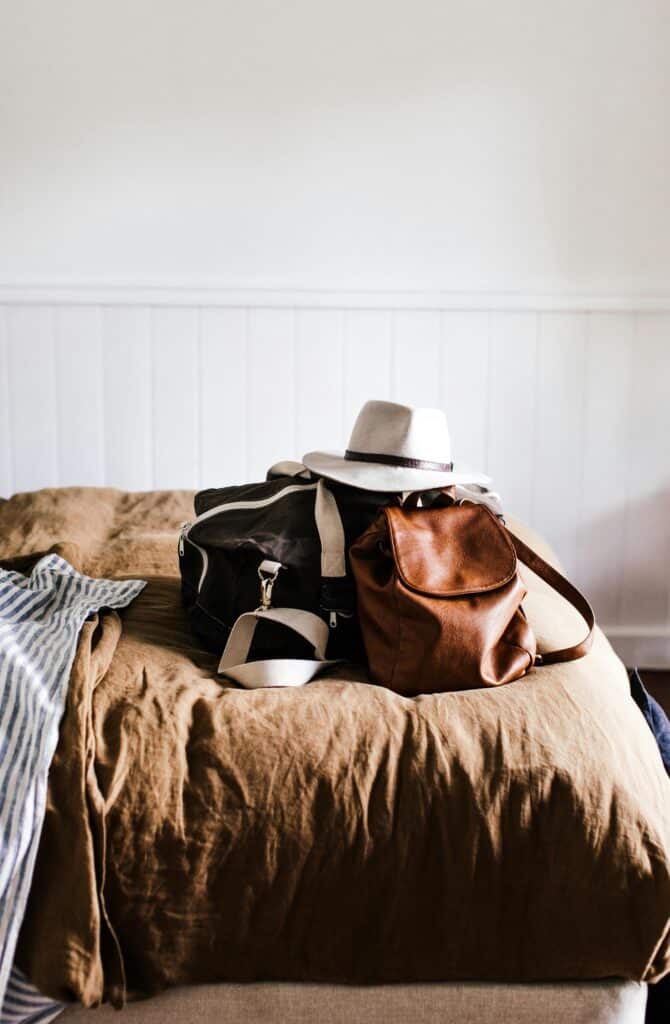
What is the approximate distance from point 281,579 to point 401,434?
27cm

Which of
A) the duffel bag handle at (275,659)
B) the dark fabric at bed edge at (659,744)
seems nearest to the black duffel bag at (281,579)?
the duffel bag handle at (275,659)

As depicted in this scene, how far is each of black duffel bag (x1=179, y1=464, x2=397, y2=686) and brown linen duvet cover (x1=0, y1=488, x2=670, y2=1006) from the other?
6.7 inches

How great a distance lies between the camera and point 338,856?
98 cm

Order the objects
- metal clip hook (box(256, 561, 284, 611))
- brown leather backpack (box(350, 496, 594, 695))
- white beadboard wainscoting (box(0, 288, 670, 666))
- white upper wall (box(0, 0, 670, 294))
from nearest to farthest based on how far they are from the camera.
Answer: brown leather backpack (box(350, 496, 594, 695)) < metal clip hook (box(256, 561, 284, 611)) < white upper wall (box(0, 0, 670, 294)) < white beadboard wainscoting (box(0, 288, 670, 666))

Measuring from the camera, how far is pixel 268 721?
105 cm

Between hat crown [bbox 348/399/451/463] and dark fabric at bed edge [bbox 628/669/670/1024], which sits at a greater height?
hat crown [bbox 348/399/451/463]

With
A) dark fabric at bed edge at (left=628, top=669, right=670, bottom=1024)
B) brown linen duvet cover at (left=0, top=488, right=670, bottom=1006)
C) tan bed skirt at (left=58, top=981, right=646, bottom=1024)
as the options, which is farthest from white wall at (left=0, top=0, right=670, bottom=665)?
tan bed skirt at (left=58, top=981, right=646, bottom=1024)

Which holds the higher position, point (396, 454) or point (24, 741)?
point (396, 454)

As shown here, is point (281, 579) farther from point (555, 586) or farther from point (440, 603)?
point (555, 586)

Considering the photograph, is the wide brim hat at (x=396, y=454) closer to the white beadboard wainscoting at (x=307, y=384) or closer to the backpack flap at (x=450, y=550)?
the backpack flap at (x=450, y=550)

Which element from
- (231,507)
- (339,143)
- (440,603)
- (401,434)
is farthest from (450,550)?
(339,143)

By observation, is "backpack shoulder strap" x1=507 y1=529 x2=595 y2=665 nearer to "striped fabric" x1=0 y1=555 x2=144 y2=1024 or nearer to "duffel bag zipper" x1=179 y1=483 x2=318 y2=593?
"duffel bag zipper" x1=179 y1=483 x2=318 y2=593

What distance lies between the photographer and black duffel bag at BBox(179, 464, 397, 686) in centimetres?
121

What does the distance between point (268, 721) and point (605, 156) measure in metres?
2.03
